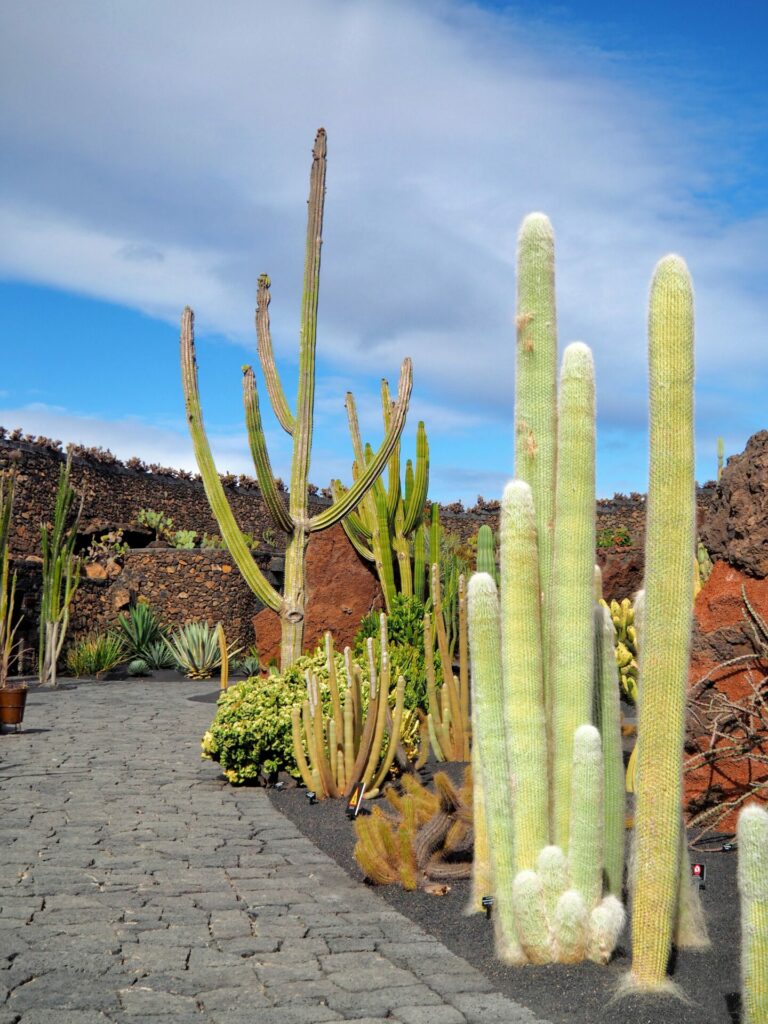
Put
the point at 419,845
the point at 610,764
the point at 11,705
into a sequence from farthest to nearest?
the point at 11,705 < the point at 419,845 < the point at 610,764

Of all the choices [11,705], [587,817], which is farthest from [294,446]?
[587,817]

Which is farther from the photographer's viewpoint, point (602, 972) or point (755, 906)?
point (602, 972)

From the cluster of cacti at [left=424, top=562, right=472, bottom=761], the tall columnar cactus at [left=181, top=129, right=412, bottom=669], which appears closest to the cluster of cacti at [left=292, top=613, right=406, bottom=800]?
the cluster of cacti at [left=424, top=562, right=472, bottom=761]

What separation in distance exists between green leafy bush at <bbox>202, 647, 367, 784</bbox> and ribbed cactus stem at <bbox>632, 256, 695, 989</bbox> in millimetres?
4171

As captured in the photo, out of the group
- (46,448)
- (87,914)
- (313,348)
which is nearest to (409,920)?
(87,914)

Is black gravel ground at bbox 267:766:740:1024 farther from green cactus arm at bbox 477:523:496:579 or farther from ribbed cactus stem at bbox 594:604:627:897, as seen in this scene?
green cactus arm at bbox 477:523:496:579

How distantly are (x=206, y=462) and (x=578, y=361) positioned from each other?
4852mm

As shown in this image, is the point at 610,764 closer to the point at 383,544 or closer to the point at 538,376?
the point at 538,376

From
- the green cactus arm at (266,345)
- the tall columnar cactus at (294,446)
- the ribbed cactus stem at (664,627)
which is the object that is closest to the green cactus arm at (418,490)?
the tall columnar cactus at (294,446)

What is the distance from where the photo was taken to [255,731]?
289 inches

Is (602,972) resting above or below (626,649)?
below

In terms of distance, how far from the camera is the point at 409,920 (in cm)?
453

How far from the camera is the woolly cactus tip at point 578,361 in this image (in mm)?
3801

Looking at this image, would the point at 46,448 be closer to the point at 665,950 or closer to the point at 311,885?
the point at 311,885
